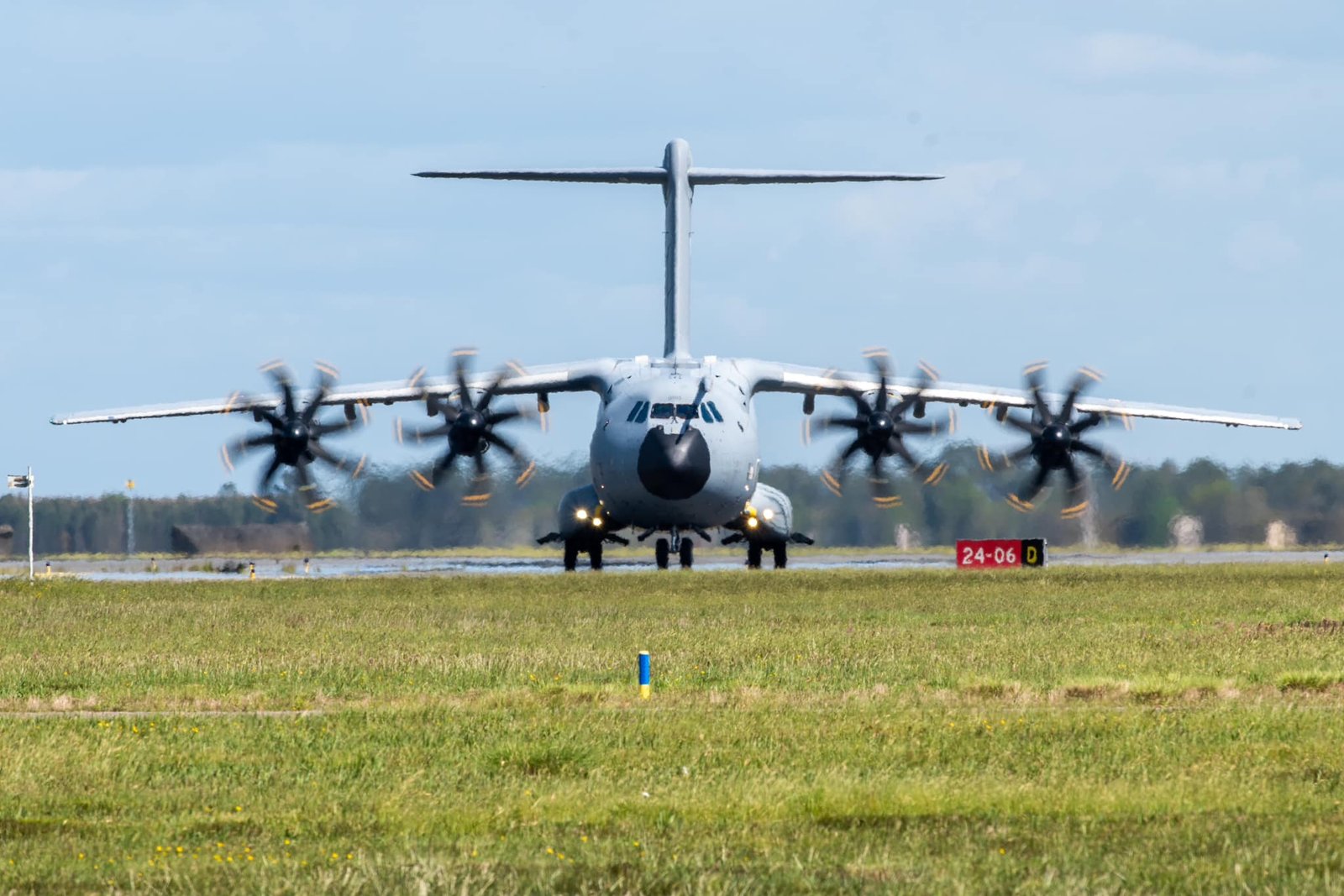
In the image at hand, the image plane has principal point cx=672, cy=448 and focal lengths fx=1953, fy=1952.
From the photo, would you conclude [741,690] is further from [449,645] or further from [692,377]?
[692,377]

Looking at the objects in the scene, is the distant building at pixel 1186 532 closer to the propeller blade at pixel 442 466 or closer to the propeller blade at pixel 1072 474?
the propeller blade at pixel 1072 474

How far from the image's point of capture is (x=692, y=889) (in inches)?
396

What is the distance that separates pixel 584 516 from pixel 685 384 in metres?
5.49

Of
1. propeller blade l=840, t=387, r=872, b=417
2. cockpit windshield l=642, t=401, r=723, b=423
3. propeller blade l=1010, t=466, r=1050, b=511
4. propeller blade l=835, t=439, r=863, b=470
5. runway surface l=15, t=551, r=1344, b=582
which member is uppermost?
propeller blade l=840, t=387, r=872, b=417

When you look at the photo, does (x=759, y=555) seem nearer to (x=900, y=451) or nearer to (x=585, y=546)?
(x=585, y=546)

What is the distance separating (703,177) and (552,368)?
6049 mm

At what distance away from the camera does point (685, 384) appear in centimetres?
4272

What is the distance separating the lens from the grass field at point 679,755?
35.1 feet

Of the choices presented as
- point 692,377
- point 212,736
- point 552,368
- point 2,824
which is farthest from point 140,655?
point 552,368

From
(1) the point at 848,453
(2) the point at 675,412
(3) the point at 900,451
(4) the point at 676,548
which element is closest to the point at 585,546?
(4) the point at 676,548

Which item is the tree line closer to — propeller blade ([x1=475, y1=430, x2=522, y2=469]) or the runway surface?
the runway surface

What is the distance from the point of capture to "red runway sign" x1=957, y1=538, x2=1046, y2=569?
5200 cm

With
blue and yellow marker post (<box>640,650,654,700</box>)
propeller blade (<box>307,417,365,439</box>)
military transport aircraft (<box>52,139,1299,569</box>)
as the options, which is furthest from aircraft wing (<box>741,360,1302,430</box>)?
blue and yellow marker post (<box>640,650,654,700</box>)

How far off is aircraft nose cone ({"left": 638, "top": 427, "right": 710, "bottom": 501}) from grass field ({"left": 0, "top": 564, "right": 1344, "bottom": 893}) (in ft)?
37.9
